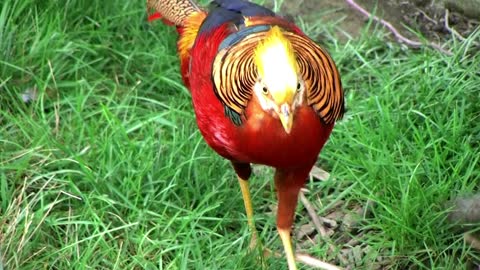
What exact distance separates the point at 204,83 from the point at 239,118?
0.33 m

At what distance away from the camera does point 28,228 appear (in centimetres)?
327

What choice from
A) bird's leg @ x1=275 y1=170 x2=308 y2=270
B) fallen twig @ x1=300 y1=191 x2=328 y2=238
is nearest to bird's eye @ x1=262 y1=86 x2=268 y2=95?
bird's leg @ x1=275 y1=170 x2=308 y2=270

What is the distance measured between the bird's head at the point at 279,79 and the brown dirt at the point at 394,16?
1902 millimetres

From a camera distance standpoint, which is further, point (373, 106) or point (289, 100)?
point (373, 106)

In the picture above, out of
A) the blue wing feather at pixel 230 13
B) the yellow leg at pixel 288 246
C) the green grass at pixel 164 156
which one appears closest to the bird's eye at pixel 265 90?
the blue wing feather at pixel 230 13

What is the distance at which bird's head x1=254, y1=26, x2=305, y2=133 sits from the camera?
2484mm

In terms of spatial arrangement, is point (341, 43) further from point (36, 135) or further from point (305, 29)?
point (36, 135)

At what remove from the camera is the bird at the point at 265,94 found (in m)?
2.54

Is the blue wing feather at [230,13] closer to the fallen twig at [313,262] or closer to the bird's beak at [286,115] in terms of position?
the bird's beak at [286,115]

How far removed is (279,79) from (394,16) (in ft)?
7.00

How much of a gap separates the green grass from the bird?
14.9 inches

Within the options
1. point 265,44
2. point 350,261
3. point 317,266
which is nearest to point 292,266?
point 317,266

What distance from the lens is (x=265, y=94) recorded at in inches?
99.9

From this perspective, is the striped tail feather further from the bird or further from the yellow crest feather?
the yellow crest feather
